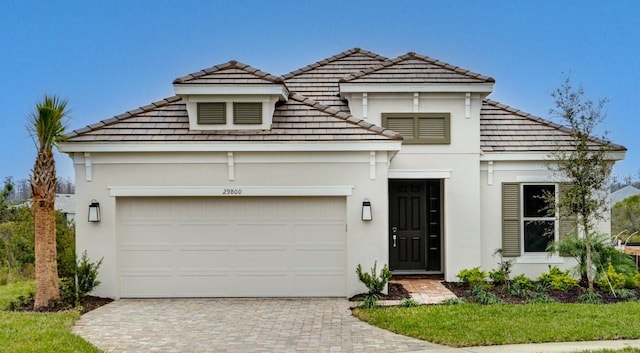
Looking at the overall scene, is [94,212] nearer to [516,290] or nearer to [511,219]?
[516,290]

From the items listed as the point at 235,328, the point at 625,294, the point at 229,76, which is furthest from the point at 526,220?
the point at 235,328

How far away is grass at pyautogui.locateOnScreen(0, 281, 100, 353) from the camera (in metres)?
7.09

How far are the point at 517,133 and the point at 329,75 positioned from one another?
5198 millimetres

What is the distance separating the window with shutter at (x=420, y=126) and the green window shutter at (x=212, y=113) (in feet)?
13.0

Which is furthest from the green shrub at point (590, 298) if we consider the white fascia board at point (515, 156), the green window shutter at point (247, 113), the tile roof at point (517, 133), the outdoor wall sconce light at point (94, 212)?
the outdoor wall sconce light at point (94, 212)

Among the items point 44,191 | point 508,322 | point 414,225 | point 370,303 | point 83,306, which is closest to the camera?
point 508,322

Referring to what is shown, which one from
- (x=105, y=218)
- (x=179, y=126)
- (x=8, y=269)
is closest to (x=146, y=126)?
(x=179, y=126)

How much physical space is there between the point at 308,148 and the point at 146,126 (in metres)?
3.48

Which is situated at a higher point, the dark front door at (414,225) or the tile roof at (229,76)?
the tile roof at (229,76)

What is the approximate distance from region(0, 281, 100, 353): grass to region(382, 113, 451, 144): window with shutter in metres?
7.97

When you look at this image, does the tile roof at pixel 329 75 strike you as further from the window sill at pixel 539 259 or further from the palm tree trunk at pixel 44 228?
the palm tree trunk at pixel 44 228

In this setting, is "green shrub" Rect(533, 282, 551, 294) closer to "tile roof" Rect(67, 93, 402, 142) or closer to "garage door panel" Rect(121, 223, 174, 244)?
"tile roof" Rect(67, 93, 402, 142)

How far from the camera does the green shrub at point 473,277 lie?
12.3 metres

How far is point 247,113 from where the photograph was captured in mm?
11469
